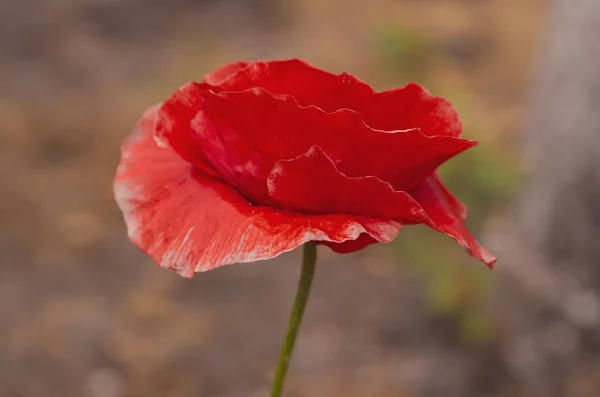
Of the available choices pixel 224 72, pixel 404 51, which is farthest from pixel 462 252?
pixel 224 72

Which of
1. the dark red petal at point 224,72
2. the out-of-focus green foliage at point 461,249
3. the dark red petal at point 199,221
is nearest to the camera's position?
the dark red petal at point 199,221

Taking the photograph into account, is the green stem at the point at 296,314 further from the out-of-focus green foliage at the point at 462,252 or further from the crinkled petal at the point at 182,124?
the out-of-focus green foliage at the point at 462,252

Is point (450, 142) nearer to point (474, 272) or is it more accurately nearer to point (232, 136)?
point (232, 136)

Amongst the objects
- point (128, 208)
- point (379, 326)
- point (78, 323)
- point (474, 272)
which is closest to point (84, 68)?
point (78, 323)

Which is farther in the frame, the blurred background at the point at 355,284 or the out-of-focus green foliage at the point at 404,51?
the out-of-focus green foliage at the point at 404,51

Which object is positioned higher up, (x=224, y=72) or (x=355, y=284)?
(x=224, y=72)

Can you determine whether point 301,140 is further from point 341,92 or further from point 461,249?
point 461,249

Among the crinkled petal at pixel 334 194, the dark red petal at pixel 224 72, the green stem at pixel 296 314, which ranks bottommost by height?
the green stem at pixel 296 314

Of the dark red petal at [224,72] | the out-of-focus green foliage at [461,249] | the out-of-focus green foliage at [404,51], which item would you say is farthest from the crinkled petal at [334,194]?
the out-of-focus green foliage at [404,51]
